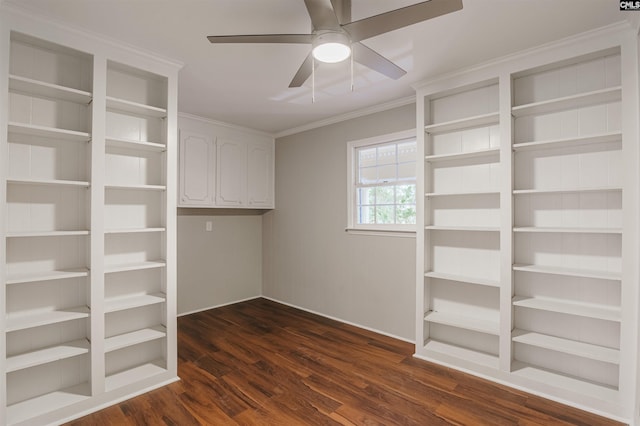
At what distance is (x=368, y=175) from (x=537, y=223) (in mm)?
1800

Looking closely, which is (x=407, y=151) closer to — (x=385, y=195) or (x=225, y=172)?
(x=385, y=195)

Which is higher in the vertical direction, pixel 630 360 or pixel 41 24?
pixel 41 24

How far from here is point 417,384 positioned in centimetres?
261

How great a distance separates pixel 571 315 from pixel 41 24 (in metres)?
4.08

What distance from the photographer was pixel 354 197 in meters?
4.03

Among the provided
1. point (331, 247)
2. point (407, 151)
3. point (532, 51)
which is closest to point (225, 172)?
point (331, 247)

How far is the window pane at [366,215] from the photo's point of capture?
3912 mm

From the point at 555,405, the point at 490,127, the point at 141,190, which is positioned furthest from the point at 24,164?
the point at 555,405

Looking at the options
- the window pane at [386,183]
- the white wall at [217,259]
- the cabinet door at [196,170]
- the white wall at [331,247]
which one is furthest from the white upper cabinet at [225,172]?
the window pane at [386,183]

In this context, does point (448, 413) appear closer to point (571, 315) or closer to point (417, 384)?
point (417, 384)

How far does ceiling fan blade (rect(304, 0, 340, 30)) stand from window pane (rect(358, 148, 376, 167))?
227 centimetres

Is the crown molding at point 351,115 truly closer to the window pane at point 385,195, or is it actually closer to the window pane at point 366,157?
the window pane at point 366,157

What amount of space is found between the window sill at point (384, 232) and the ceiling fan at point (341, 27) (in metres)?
2.03

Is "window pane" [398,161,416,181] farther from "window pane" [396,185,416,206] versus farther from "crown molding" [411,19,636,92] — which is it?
"crown molding" [411,19,636,92]
